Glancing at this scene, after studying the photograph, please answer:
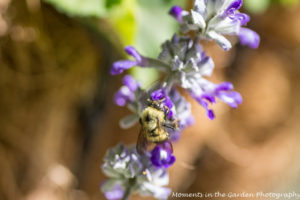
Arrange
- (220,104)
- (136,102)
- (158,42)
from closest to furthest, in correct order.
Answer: (136,102)
(158,42)
(220,104)

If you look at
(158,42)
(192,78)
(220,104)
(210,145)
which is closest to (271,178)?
(210,145)

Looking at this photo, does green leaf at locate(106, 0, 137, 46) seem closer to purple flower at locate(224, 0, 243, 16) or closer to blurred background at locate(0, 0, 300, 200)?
blurred background at locate(0, 0, 300, 200)

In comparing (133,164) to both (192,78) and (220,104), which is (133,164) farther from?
(220,104)

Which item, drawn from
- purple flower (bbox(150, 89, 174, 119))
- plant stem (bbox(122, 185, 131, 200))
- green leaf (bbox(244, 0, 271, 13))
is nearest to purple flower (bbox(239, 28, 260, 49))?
purple flower (bbox(150, 89, 174, 119))

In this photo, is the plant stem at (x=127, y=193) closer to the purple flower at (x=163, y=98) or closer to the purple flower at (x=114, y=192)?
the purple flower at (x=114, y=192)

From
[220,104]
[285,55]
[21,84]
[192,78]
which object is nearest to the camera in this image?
[192,78]

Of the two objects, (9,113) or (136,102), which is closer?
(136,102)

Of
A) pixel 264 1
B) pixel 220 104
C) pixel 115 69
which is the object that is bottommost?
pixel 115 69

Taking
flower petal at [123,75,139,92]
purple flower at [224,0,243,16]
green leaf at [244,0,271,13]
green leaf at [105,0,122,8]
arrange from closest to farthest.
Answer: purple flower at [224,0,243,16] < flower petal at [123,75,139,92] < green leaf at [105,0,122,8] < green leaf at [244,0,271,13]
